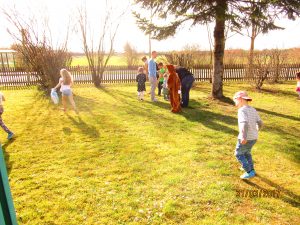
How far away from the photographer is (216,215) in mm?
3473

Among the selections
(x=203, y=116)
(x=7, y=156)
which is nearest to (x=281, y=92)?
(x=203, y=116)

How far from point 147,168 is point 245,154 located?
1855 millimetres

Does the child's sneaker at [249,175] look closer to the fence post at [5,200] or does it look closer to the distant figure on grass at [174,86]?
the fence post at [5,200]

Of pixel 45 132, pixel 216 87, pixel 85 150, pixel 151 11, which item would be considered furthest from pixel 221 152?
pixel 151 11

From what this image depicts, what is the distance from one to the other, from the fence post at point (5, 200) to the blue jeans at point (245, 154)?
3536mm

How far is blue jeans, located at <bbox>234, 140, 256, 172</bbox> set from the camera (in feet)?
13.7

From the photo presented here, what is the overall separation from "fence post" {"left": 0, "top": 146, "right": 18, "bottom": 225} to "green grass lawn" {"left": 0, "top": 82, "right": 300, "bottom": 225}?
200cm

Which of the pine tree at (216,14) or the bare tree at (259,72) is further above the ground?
the pine tree at (216,14)

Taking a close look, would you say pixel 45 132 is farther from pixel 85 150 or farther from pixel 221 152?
pixel 221 152

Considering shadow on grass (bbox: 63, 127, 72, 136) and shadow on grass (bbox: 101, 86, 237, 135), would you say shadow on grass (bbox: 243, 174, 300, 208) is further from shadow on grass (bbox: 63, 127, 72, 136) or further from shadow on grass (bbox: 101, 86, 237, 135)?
shadow on grass (bbox: 63, 127, 72, 136)

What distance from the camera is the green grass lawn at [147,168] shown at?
11.7ft

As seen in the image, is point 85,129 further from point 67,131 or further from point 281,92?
point 281,92

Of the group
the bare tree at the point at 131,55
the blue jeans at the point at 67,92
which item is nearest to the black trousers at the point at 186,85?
the blue jeans at the point at 67,92

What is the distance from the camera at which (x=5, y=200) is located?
151 centimetres
